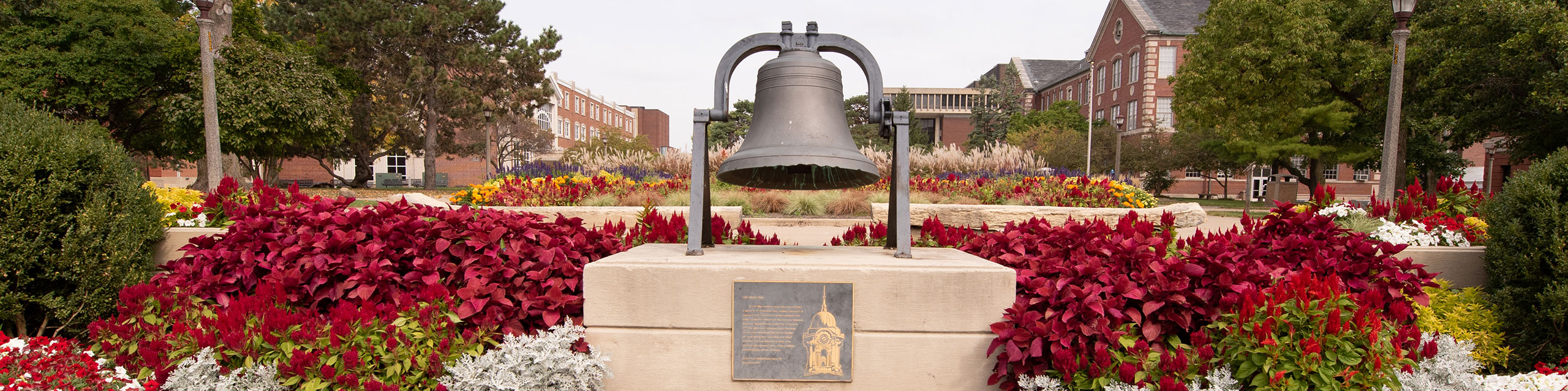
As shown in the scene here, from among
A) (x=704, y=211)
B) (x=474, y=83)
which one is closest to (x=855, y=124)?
(x=474, y=83)

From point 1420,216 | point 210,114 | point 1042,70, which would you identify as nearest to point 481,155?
point 210,114

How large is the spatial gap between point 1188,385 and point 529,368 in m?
2.48

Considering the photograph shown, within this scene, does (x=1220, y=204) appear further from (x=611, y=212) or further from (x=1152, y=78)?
(x=611, y=212)

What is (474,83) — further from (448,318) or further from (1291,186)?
(1291,186)

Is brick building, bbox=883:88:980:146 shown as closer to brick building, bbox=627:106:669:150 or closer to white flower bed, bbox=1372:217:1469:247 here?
brick building, bbox=627:106:669:150

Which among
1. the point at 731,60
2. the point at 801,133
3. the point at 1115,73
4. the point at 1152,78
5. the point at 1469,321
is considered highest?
the point at 1115,73

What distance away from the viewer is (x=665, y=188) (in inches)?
397

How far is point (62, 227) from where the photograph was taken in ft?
10.3

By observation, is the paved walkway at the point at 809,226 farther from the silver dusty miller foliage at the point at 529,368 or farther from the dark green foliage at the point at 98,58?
the dark green foliage at the point at 98,58

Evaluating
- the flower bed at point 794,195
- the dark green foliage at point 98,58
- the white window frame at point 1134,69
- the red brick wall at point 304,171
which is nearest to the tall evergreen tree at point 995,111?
the white window frame at point 1134,69

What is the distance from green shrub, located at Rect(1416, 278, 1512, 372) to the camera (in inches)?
130

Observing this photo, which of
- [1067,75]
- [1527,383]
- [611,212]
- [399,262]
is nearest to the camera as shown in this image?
[1527,383]

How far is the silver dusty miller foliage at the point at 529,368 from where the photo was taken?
8.45 ft

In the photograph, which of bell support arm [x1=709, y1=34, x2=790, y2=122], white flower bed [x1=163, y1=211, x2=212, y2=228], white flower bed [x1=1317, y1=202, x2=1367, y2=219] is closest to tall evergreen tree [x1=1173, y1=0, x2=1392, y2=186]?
white flower bed [x1=1317, y1=202, x2=1367, y2=219]
